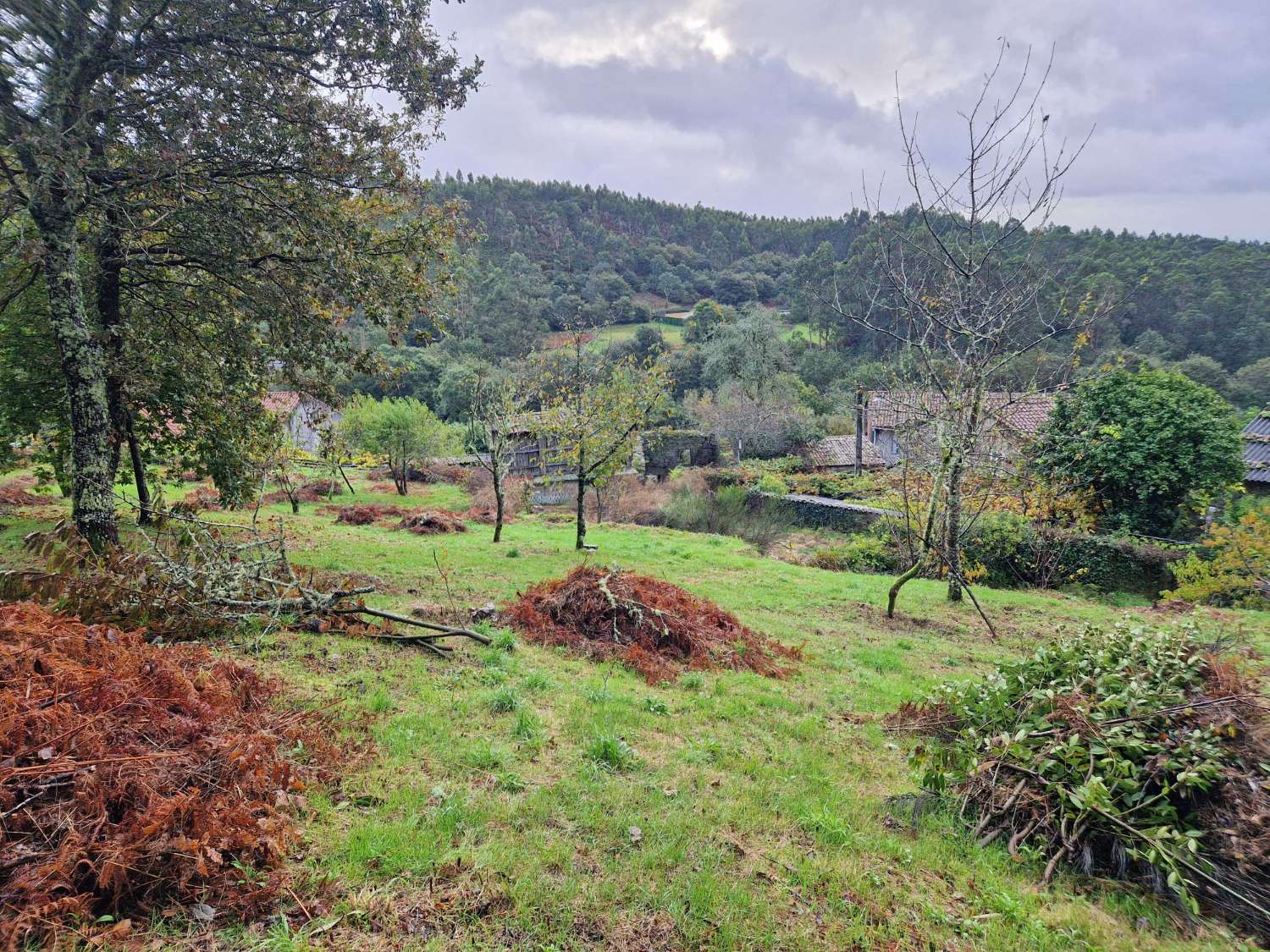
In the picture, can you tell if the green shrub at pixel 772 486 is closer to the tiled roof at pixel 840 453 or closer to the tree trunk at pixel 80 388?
the tiled roof at pixel 840 453

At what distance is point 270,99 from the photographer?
7.80 m

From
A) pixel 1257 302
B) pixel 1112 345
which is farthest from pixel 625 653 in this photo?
pixel 1257 302

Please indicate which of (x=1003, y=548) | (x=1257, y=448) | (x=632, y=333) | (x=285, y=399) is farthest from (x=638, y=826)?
(x=632, y=333)

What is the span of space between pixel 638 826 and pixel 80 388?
8.14 meters

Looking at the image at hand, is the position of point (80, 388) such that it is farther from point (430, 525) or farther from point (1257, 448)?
point (1257, 448)

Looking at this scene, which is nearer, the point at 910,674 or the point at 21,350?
the point at 910,674

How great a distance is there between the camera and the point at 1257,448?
63.6ft

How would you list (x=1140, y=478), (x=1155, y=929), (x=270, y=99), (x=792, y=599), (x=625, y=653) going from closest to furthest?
(x=1155, y=929), (x=625, y=653), (x=270, y=99), (x=792, y=599), (x=1140, y=478)

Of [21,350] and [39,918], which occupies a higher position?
[21,350]

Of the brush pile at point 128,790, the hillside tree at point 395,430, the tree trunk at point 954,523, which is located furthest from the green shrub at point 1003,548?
the hillside tree at point 395,430

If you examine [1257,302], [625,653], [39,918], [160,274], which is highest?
[1257,302]

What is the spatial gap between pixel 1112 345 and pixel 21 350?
58831 millimetres

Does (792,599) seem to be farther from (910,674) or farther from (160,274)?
(160,274)

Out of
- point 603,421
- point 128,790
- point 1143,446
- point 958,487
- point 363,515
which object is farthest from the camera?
point 363,515
